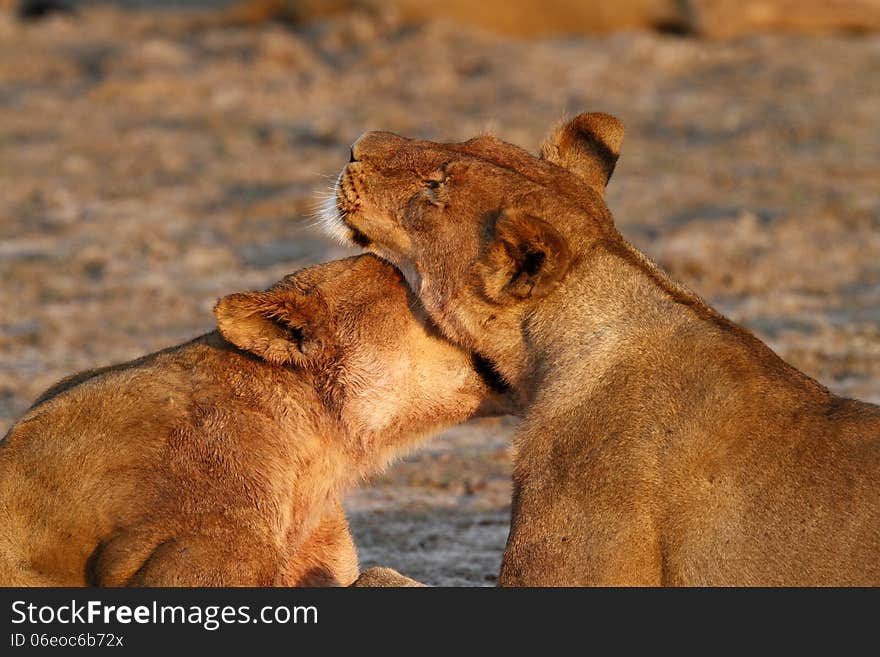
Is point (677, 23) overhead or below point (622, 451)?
overhead

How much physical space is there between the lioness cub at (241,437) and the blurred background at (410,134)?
91 cm

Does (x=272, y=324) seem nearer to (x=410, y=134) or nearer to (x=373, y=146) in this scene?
(x=373, y=146)

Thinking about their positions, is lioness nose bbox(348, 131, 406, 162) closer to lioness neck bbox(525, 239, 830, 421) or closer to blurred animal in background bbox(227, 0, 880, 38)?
lioness neck bbox(525, 239, 830, 421)

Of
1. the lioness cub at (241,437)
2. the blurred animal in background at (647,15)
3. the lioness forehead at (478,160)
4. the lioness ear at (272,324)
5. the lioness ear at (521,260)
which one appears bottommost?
the lioness cub at (241,437)

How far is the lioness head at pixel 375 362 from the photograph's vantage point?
4.85 meters

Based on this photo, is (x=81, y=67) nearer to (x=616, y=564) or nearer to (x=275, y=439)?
(x=275, y=439)

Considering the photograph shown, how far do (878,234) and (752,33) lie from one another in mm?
4490

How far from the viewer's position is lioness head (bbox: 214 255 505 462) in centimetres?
485

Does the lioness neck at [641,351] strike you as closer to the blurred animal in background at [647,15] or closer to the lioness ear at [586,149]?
the lioness ear at [586,149]

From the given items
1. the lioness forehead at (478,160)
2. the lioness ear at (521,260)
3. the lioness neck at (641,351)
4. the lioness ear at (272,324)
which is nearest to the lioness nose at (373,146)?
the lioness forehead at (478,160)

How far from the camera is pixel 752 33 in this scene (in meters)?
13.6

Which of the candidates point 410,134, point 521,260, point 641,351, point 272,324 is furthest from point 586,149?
point 410,134

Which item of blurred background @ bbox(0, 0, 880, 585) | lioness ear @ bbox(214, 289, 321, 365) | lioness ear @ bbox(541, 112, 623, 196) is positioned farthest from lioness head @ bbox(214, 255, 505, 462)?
blurred background @ bbox(0, 0, 880, 585)
